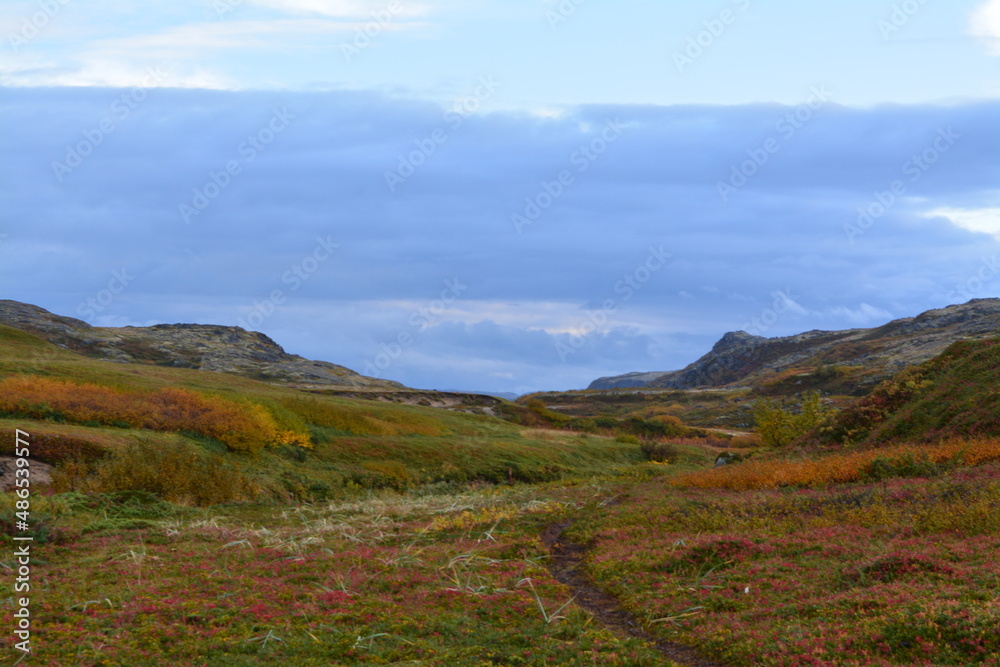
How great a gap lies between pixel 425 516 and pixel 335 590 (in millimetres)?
9980

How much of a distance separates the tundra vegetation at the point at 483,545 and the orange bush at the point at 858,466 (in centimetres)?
9

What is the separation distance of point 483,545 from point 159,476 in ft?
45.3

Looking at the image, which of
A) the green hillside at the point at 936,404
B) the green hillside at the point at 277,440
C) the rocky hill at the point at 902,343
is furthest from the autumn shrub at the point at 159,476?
the rocky hill at the point at 902,343

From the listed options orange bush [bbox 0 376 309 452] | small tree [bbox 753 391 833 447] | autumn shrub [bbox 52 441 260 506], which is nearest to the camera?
autumn shrub [bbox 52 441 260 506]

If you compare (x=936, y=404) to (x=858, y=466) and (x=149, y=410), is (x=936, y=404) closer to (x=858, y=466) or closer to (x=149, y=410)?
(x=858, y=466)

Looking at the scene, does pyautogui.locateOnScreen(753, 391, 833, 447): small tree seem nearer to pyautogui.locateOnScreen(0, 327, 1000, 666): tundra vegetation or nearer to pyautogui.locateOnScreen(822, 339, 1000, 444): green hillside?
pyautogui.locateOnScreen(0, 327, 1000, 666): tundra vegetation

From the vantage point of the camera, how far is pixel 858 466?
24266 mm

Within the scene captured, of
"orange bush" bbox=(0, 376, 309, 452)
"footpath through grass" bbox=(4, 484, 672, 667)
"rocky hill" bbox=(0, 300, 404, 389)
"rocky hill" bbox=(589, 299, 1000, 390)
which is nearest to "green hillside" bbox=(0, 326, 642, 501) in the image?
"orange bush" bbox=(0, 376, 309, 452)

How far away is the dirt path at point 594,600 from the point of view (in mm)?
11570

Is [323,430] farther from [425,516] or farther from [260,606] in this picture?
[260,606]

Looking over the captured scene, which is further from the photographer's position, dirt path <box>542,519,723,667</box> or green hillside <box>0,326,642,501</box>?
green hillside <box>0,326,642,501</box>

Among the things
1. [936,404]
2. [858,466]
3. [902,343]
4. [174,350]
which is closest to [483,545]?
[858,466]

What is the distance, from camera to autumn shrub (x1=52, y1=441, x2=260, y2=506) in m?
25.5

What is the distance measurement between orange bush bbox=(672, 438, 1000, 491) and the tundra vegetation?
0.09 m
